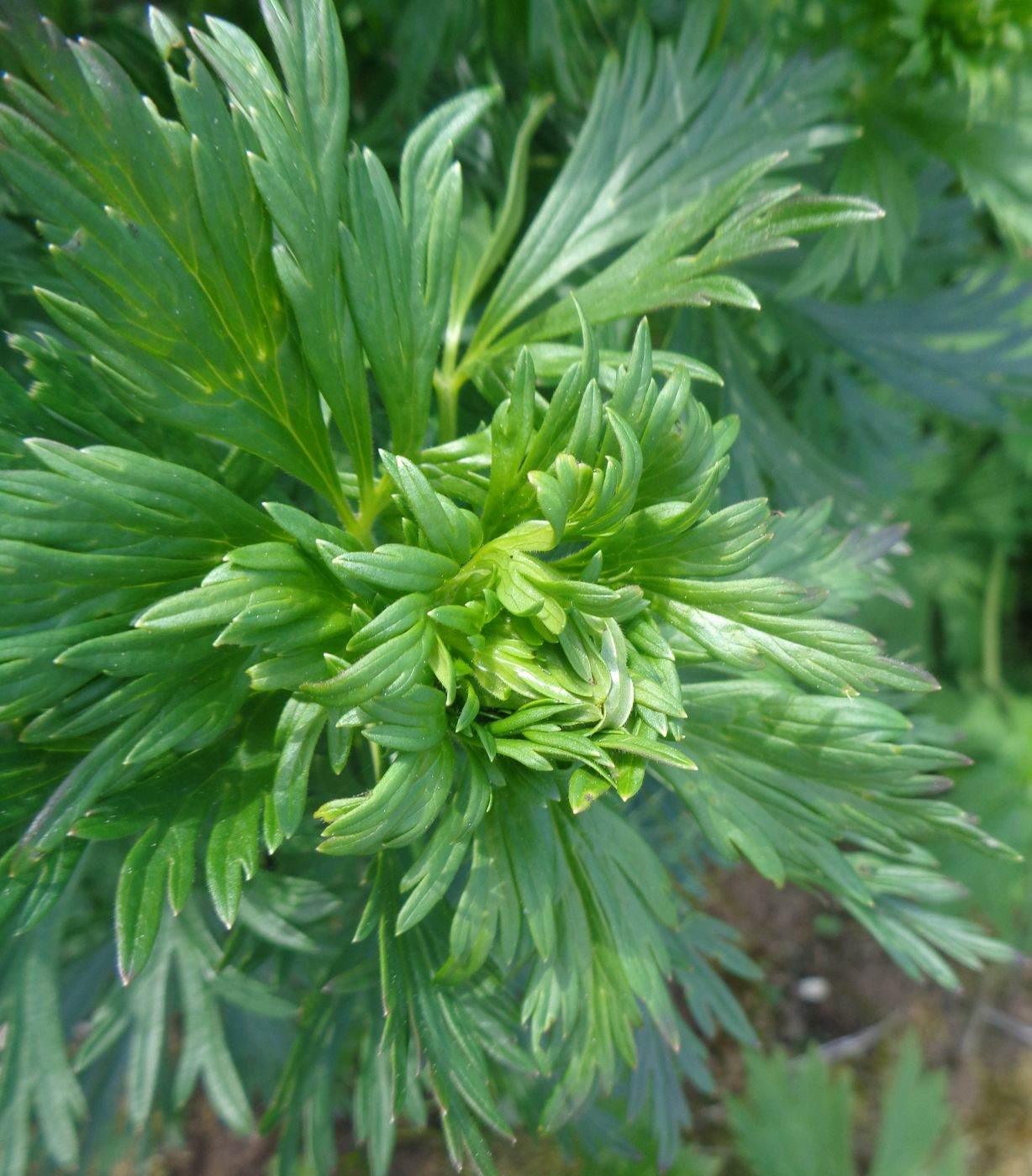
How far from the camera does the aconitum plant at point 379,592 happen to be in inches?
22.5

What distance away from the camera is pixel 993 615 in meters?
2.51

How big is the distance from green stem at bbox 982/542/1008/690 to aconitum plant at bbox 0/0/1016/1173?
1.90 meters

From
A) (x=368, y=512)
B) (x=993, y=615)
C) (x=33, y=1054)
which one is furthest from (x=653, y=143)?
(x=993, y=615)

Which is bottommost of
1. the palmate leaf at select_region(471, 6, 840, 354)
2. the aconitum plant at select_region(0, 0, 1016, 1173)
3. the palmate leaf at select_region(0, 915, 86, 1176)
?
the palmate leaf at select_region(0, 915, 86, 1176)

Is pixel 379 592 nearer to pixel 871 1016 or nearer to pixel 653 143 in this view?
pixel 653 143

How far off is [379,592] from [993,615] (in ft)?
7.80

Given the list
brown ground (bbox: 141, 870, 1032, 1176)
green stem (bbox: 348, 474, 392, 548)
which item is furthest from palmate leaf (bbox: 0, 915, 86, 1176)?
brown ground (bbox: 141, 870, 1032, 1176)

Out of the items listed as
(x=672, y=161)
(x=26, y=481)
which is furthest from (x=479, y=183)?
(x=26, y=481)

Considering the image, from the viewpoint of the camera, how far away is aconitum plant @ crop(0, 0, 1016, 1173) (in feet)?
1.88

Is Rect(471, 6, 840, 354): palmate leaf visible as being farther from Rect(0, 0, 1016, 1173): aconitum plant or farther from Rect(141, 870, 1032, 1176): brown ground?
Rect(141, 870, 1032, 1176): brown ground

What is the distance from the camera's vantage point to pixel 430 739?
1.90 feet

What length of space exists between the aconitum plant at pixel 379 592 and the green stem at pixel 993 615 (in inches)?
74.7

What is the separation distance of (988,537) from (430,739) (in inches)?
96.6

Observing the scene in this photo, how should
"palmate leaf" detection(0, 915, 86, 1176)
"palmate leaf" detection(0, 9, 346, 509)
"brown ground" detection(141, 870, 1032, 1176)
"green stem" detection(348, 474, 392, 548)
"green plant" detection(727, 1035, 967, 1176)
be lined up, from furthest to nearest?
"brown ground" detection(141, 870, 1032, 1176) → "green plant" detection(727, 1035, 967, 1176) → "palmate leaf" detection(0, 915, 86, 1176) → "green stem" detection(348, 474, 392, 548) → "palmate leaf" detection(0, 9, 346, 509)
